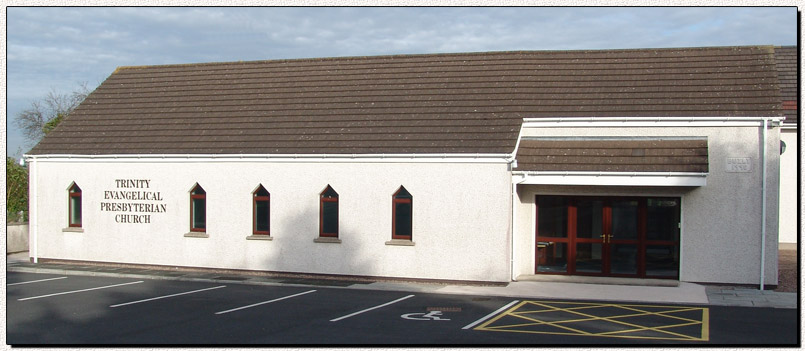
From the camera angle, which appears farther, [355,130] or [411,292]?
[355,130]

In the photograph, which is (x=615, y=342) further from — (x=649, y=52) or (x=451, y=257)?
(x=649, y=52)

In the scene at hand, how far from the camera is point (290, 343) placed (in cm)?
1079

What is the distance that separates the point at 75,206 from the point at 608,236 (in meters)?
14.8

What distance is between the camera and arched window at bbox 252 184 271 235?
19953 mm

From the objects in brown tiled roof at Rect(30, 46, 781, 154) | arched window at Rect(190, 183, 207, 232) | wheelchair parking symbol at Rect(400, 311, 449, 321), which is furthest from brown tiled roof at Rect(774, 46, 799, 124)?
→ arched window at Rect(190, 183, 207, 232)

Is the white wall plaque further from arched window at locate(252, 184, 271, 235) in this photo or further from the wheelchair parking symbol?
arched window at locate(252, 184, 271, 235)

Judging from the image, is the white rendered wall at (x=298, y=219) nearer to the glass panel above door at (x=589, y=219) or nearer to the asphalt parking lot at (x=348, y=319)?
the asphalt parking lot at (x=348, y=319)

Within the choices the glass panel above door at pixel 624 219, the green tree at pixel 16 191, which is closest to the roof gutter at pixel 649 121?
the glass panel above door at pixel 624 219

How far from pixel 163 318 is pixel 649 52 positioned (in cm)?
1418

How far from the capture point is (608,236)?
18.4m

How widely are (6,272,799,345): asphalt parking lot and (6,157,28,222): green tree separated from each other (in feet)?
43.6

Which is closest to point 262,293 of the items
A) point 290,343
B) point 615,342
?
point 290,343

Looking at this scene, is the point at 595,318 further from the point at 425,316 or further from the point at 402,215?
the point at 402,215

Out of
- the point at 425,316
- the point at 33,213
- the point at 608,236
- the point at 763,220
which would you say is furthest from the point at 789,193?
the point at 33,213
